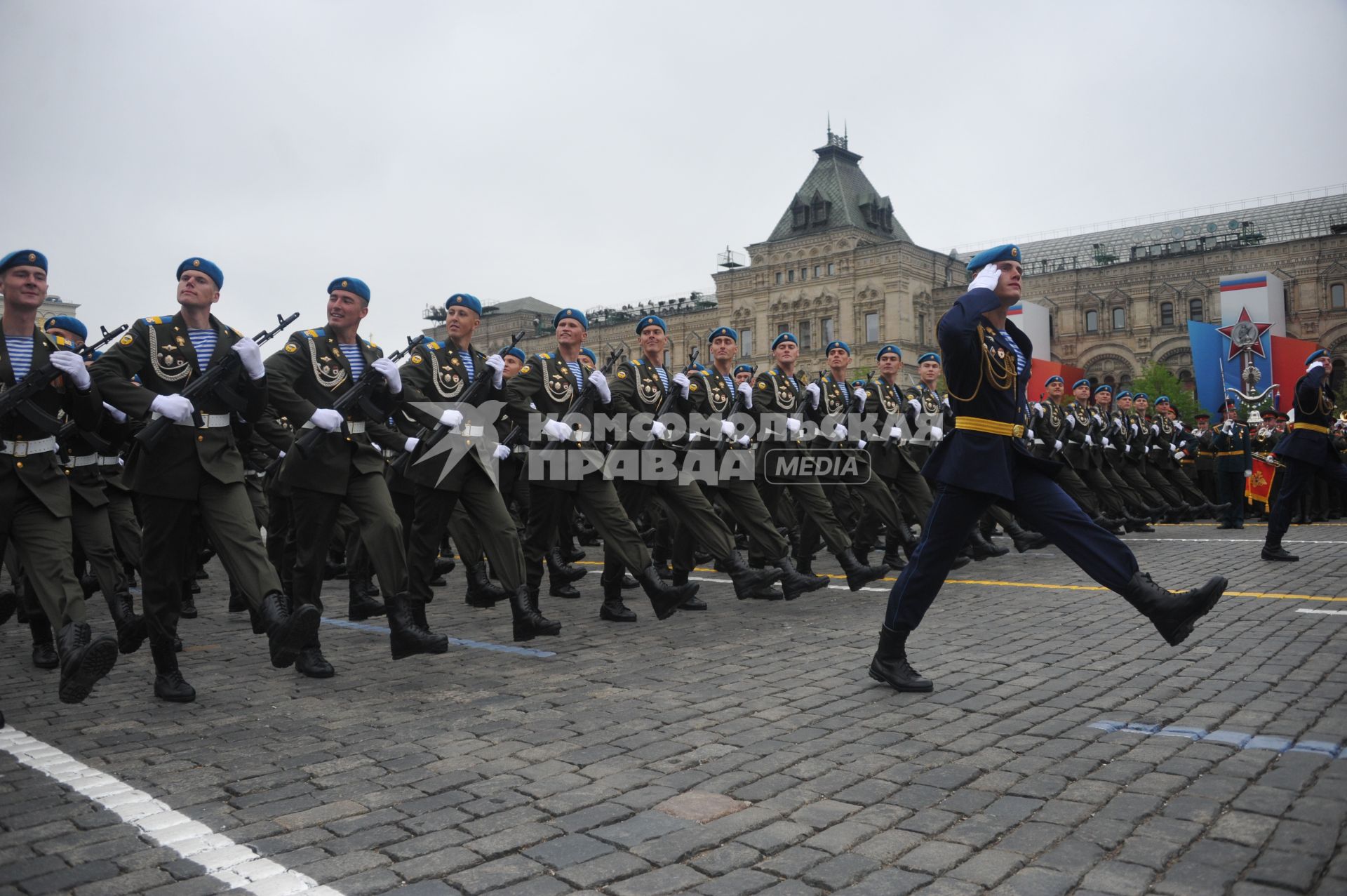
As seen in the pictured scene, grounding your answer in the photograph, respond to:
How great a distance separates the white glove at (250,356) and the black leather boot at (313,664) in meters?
1.49

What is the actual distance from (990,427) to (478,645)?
3628 millimetres

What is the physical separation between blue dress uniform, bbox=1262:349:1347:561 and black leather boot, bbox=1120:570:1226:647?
20.3 feet

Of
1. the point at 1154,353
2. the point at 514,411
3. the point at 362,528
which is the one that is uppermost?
the point at 1154,353

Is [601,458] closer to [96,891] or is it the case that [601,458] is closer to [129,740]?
[129,740]

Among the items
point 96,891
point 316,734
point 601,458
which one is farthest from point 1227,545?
point 96,891

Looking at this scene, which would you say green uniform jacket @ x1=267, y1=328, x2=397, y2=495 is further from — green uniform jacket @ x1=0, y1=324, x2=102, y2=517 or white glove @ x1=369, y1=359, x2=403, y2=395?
green uniform jacket @ x1=0, y1=324, x2=102, y2=517

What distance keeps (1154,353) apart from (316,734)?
64.5 meters

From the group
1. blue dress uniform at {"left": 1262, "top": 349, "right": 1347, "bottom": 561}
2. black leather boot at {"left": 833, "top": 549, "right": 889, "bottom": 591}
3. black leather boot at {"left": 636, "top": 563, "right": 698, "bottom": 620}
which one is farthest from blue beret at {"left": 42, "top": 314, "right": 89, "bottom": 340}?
blue dress uniform at {"left": 1262, "top": 349, "right": 1347, "bottom": 561}

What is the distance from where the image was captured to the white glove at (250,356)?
17.8 feet

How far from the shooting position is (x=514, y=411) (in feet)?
24.8

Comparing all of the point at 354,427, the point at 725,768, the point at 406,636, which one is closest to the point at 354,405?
the point at 354,427

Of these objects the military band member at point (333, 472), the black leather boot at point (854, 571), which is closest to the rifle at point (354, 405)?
the military band member at point (333, 472)

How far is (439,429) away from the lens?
6555mm

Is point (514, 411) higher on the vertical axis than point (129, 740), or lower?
higher
